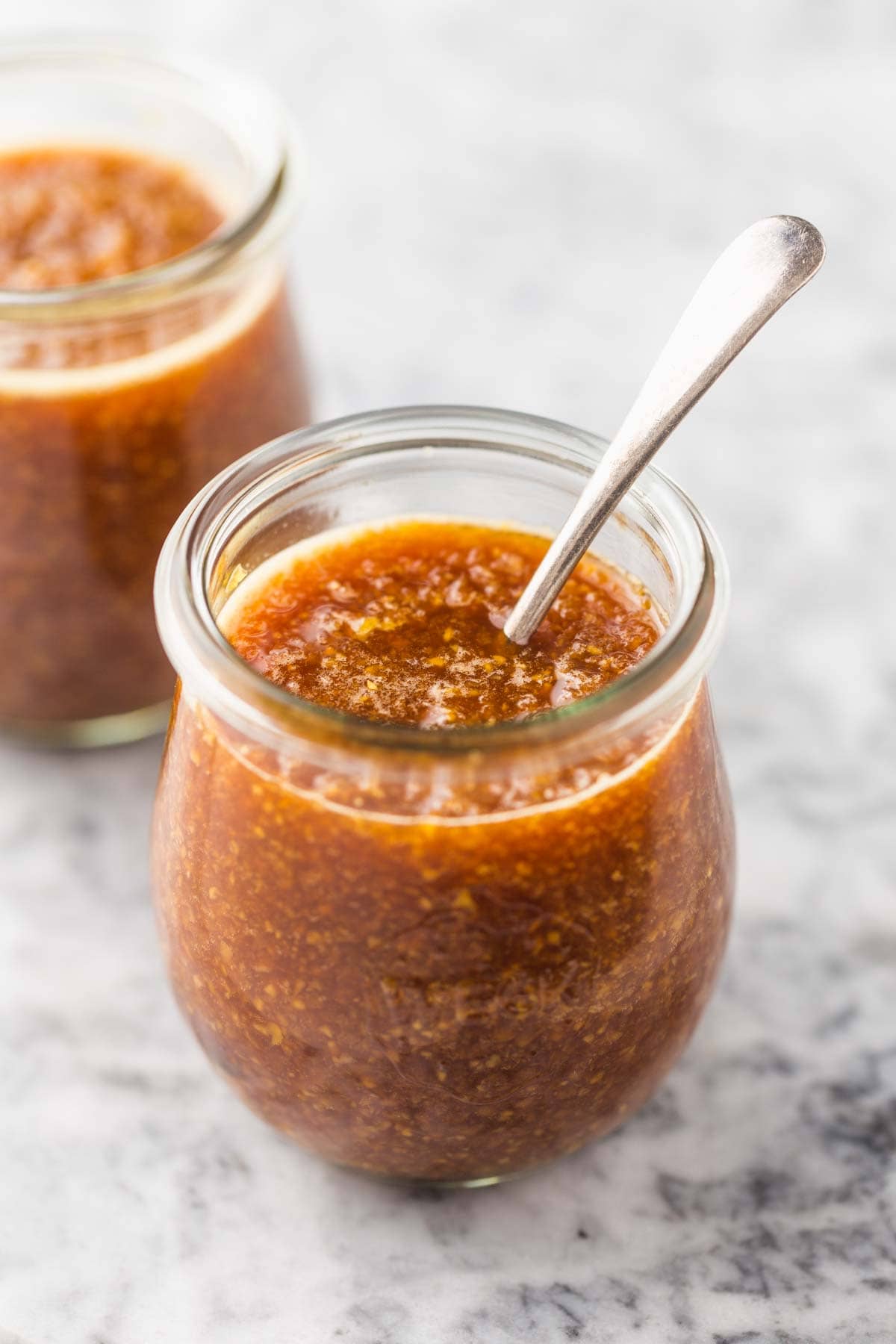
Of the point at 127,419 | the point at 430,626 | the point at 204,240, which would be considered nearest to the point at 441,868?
the point at 430,626

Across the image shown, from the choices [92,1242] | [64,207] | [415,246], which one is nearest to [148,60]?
[64,207]

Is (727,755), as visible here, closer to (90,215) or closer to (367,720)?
(367,720)

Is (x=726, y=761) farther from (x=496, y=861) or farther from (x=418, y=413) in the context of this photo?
(x=496, y=861)

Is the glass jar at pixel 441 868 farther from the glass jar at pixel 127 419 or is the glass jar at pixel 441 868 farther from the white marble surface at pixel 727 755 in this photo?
the glass jar at pixel 127 419

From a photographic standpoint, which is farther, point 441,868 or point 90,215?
point 90,215

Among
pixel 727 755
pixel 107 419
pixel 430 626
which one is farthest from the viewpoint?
pixel 727 755

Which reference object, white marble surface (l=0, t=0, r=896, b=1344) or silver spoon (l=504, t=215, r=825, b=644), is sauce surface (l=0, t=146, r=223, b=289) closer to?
white marble surface (l=0, t=0, r=896, b=1344)

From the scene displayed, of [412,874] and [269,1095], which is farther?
[269,1095]
